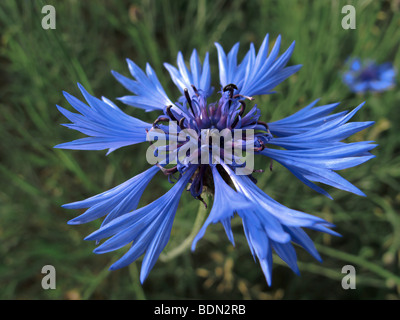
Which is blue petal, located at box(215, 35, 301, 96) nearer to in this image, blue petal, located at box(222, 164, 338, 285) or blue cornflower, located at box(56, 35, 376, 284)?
blue cornflower, located at box(56, 35, 376, 284)

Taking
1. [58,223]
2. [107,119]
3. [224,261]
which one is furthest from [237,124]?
[58,223]

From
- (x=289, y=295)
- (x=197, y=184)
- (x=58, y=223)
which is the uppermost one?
(x=197, y=184)

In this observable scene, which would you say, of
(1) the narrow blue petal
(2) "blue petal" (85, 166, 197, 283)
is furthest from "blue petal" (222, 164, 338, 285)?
(1) the narrow blue petal

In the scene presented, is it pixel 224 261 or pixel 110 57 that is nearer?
pixel 224 261

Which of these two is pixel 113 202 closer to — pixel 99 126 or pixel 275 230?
pixel 99 126

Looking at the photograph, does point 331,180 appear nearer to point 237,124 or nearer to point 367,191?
point 237,124
